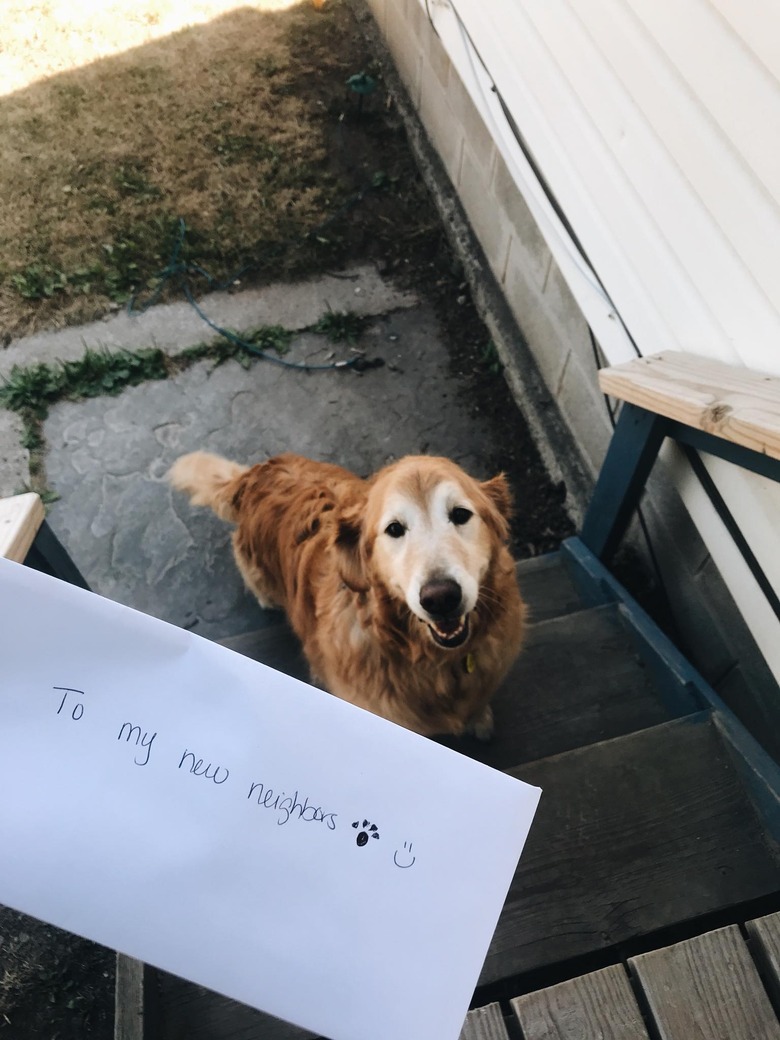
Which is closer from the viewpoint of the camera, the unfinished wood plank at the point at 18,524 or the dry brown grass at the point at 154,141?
the unfinished wood plank at the point at 18,524

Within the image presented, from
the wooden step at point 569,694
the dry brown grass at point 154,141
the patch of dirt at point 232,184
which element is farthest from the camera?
the dry brown grass at point 154,141

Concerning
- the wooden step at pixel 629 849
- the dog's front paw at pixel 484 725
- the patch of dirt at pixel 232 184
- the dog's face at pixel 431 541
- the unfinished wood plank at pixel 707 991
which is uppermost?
the patch of dirt at pixel 232 184

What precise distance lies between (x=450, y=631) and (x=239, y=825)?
0.92 metres

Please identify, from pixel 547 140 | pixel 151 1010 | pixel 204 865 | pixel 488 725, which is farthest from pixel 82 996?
pixel 547 140

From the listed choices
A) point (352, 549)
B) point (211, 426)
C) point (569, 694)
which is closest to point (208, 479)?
Result: point (211, 426)

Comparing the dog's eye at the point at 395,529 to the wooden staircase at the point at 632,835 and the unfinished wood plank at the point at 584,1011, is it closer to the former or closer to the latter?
the wooden staircase at the point at 632,835

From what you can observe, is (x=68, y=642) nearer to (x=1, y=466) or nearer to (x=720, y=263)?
(x=720, y=263)

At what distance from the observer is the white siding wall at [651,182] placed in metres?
1.28

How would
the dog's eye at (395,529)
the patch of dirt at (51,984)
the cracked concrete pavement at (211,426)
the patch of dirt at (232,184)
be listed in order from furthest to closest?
the patch of dirt at (232,184) → the cracked concrete pavement at (211,426) → the patch of dirt at (51,984) → the dog's eye at (395,529)

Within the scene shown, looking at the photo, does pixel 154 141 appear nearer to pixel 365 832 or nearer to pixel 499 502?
pixel 499 502

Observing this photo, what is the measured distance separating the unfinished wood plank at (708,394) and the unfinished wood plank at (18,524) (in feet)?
4.42

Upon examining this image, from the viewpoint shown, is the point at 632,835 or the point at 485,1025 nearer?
the point at 485,1025

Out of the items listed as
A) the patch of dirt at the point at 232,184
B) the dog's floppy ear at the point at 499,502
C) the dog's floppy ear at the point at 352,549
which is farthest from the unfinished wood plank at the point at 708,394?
the patch of dirt at the point at 232,184

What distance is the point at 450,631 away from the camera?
5.25 ft
